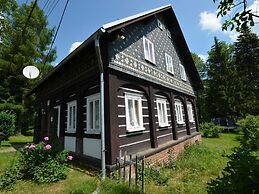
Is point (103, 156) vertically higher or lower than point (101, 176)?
higher

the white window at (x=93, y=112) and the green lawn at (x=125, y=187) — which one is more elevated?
the white window at (x=93, y=112)

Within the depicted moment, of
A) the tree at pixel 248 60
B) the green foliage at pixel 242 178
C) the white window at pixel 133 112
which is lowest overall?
the green foliage at pixel 242 178

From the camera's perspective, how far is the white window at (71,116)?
30.9 ft

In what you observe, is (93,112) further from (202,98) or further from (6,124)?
(202,98)

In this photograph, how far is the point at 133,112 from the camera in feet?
26.0

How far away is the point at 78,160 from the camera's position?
26.0ft

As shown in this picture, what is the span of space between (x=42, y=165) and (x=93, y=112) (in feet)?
8.80

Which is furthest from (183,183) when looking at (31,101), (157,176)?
(31,101)

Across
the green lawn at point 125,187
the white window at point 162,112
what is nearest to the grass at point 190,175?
the green lawn at point 125,187

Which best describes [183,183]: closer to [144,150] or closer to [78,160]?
[144,150]

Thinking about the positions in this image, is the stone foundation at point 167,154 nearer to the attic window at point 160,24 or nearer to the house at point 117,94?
the house at point 117,94

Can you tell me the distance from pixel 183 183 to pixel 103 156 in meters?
2.79

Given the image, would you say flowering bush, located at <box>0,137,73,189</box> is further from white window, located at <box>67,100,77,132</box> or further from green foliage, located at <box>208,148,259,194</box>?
green foliage, located at <box>208,148,259,194</box>

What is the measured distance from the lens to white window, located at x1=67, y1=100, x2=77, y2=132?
9430mm
